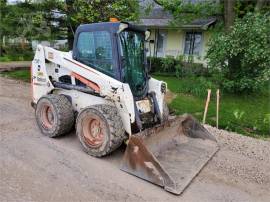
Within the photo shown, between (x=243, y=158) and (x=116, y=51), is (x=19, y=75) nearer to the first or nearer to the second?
(x=116, y=51)

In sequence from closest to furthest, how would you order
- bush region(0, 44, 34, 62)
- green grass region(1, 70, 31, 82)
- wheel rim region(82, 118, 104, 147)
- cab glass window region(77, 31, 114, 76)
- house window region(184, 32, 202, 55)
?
1. wheel rim region(82, 118, 104, 147)
2. cab glass window region(77, 31, 114, 76)
3. green grass region(1, 70, 31, 82)
4. house window region(184, 32, 202, 55)
5. bush region(0, 44, 34, 62)

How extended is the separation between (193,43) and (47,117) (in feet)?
43.8

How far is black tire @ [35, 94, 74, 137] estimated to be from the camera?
5.15 metres

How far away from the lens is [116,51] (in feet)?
15.3

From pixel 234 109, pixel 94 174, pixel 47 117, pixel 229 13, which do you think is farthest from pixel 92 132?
pixel 229 13

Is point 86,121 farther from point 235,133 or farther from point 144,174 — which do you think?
point 235,133

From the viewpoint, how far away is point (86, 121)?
4773 mm

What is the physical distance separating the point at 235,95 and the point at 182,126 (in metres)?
5.55

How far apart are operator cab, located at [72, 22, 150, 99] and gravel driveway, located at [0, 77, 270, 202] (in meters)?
1.35

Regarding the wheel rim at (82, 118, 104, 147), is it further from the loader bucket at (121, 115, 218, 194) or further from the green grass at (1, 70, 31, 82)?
the green grass at (1, 70, 31, 82)

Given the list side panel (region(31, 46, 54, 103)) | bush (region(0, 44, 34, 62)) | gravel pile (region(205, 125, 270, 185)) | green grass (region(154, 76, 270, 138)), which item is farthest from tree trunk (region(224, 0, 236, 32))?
bush (region(0, 44, 34, 62))

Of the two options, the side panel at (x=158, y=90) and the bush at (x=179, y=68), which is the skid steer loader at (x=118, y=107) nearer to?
the side panel at (x=158, y=90)

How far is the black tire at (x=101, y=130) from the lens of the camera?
438 cm

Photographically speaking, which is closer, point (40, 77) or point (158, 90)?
point (158, 90)
